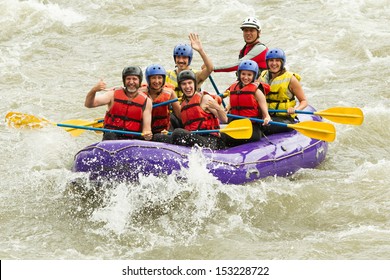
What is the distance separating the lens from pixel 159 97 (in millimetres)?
8859

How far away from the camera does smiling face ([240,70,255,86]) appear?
9045 mm

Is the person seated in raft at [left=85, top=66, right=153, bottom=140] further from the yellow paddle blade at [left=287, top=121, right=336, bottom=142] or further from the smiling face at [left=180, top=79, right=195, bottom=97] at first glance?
the yellow paddle blade at [left=287, top=121, right=336, bottom=142]

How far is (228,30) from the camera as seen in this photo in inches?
641

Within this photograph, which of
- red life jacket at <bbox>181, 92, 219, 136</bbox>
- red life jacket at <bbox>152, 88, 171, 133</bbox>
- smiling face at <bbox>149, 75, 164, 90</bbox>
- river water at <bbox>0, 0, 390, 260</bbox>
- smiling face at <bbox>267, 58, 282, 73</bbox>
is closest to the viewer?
river water at <bbox>0, 0, 390, 260</bbox>

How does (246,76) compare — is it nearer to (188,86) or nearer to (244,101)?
(244,101)

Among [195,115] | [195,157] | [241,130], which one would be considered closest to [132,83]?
[195,115]

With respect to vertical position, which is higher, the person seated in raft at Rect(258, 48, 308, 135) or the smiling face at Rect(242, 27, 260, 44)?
the smiling face at Rect(242, 27, 260, 44)

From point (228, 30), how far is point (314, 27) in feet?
6.00

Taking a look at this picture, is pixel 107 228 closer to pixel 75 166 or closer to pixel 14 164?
pixel 75 166

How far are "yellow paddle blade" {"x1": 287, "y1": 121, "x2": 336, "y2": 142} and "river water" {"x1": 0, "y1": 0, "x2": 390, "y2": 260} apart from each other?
51 cm

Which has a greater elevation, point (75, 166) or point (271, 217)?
point (75, 166)

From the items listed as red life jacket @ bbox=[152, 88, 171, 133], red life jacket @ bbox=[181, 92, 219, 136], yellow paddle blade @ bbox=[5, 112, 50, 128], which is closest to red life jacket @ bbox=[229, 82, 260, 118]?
red life jacket @ bbox=[181, 92, 219, 136]

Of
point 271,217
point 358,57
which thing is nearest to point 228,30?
point 358,57

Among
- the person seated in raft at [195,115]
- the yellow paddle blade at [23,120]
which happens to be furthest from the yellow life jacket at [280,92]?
the yellow paddle blade at [23,120]
